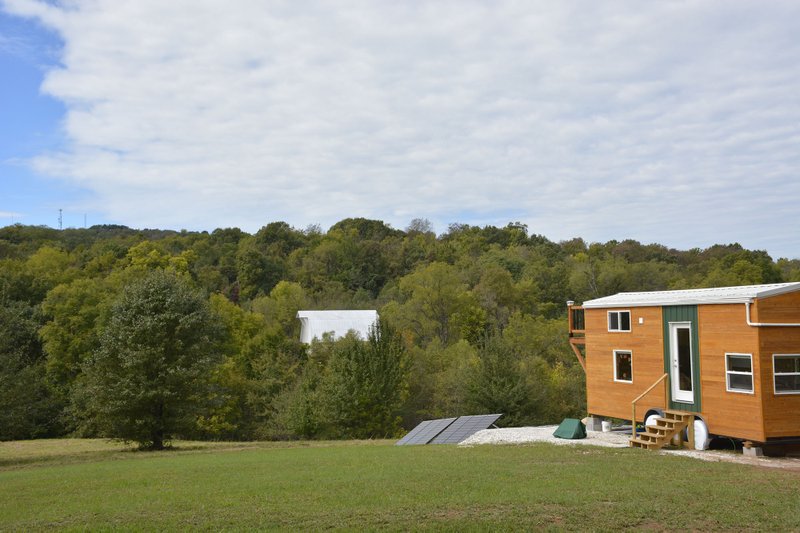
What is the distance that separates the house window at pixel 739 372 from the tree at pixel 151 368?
17.6 metres

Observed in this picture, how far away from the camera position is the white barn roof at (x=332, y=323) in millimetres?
49719

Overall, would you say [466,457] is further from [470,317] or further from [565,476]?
[470,317]

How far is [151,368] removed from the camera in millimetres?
24219

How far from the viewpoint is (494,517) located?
8898 mm

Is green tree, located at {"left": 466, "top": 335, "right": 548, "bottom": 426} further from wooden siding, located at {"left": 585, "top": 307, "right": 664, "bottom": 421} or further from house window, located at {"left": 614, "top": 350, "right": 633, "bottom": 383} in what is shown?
house window, located at {"left": 614, "top": 350, "right": 633, "bottom": 383}

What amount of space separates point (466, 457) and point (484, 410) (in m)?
14.1

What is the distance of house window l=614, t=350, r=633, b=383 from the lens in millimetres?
20344

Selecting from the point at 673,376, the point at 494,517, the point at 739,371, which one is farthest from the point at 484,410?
the point at 494,517

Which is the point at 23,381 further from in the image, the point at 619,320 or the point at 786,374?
the point at 786,374

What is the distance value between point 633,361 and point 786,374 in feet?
15.3

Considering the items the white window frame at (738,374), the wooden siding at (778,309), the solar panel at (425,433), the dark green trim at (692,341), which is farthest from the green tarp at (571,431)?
the wooden siding at (778,309)

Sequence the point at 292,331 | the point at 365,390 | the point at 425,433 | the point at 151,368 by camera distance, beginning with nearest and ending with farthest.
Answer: the point at 425,433, the point at 151,368, the point at 365,390, the point at 292,331

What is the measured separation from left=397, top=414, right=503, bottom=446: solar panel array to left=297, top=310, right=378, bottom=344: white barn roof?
24.0 m

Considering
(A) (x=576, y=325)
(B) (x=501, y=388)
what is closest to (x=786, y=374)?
(A) (x=576, y=325)
